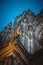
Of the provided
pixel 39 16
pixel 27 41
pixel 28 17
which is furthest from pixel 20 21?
pixel 27 41

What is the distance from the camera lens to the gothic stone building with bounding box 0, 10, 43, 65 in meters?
27.2

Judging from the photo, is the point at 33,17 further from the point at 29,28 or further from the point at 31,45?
the point at 31,45

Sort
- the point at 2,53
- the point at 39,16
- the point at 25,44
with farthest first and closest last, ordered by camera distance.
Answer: the point at 39,16
the point at 25,44
the point at 2,53

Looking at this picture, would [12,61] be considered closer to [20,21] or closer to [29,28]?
[29,28]

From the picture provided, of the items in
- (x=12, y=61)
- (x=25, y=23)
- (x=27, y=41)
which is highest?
(x=25, y=23)

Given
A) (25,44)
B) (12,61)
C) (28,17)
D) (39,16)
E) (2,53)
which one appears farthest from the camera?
(28,17)

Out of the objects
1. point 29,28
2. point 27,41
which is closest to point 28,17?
point 29,28

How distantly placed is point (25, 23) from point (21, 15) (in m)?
4.09

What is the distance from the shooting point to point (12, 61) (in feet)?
87.7

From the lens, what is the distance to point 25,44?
30.8 meters

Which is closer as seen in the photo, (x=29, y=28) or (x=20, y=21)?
(x=29, y=28)

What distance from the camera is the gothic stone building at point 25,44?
2717cm

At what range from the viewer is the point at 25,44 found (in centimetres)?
3077

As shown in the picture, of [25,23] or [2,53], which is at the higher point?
[25,23]
